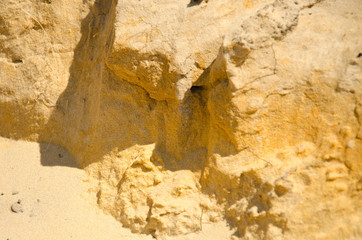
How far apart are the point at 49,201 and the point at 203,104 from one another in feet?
4.08

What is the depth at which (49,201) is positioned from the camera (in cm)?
298

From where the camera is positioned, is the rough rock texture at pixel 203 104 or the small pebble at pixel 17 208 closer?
the rough rock texture at pixel 203 104

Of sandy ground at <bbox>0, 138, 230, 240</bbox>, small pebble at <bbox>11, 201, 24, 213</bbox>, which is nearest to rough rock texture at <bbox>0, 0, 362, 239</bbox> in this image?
sandy ground at <bbox>0, 138, 230, 240</bbox>

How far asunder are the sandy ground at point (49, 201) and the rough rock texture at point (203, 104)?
92 mm

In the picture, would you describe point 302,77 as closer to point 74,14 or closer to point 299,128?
point 299,128

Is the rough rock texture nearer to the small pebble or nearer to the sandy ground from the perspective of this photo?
the sandy ground

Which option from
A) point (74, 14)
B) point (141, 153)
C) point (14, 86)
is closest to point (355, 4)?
point (141, 153)

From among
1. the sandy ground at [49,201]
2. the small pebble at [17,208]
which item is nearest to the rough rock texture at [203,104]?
the sandy ground at [49,201]

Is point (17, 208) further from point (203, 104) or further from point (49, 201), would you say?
point (203, 104)

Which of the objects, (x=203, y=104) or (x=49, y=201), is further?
(x=49, y=201)

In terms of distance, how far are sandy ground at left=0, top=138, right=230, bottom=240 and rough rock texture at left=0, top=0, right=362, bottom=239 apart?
92 millimetres

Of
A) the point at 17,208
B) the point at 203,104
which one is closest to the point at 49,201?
the point at 17,208

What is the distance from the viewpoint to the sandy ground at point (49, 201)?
274 cm

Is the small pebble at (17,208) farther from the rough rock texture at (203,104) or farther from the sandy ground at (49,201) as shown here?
the rough rock texture at (203,104)
